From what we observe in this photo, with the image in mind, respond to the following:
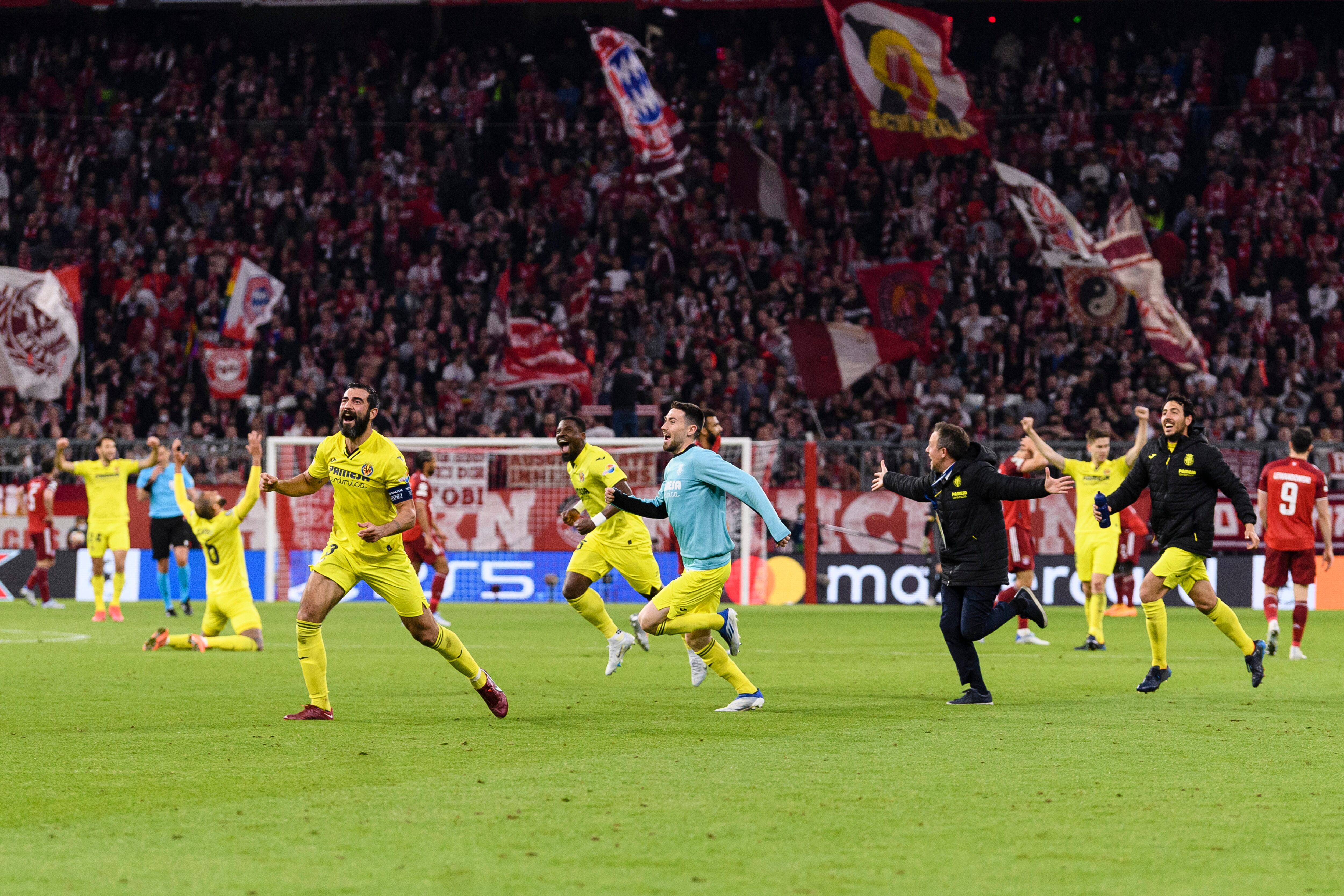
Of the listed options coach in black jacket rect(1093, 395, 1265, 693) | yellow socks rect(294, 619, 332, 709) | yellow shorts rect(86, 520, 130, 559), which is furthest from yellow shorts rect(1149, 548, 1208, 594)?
yellow shorts rect(86, 520, 130, 559)

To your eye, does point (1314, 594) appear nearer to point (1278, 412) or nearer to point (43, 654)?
point (1278, 412)

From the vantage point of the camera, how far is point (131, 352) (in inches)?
1243

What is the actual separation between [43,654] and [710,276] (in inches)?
713

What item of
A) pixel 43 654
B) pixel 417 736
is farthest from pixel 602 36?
pixel 417 736

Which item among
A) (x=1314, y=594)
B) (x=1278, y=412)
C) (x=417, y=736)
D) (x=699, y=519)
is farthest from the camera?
(x=1278, y=412)

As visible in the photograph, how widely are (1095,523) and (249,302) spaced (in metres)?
18.5

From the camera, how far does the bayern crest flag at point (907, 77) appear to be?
2855 cm

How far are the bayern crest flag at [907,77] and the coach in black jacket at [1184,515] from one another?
54.0 ft

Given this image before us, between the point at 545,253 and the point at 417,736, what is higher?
the point at 545,253

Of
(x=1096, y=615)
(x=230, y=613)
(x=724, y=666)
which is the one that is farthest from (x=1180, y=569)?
(x=230, y=613)

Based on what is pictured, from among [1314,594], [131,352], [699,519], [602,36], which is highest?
[602,36]

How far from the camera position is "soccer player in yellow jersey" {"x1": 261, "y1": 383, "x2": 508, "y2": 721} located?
34.3ft

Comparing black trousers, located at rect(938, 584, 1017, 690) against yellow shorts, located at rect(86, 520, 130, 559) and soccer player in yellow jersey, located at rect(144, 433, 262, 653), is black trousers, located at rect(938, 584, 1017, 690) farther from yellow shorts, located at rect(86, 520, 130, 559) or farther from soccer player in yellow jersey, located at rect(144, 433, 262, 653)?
yellow shorts, located at rect(86, 520, 130, 559)

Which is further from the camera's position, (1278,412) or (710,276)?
(710,276)
